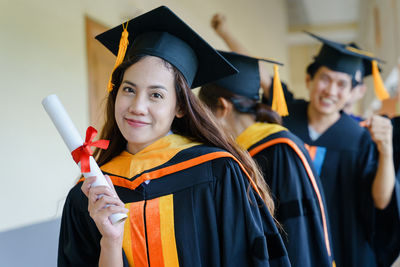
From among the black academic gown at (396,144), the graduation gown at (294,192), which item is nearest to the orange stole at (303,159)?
the graduation gown at (294,192)

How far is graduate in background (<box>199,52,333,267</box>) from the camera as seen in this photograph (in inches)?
80.8

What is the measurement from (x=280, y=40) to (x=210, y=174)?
36.7 feet

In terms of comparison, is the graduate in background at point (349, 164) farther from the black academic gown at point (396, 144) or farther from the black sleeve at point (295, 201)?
the black sleeve at point (295, 201)

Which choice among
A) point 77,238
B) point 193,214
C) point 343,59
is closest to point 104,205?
point 193,214

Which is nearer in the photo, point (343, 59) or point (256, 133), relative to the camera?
point (256, 133)

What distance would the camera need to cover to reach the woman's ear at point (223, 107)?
2277 mm

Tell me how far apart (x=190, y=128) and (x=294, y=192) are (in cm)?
65

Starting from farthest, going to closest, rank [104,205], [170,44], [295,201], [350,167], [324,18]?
[324,18] < [350,167] < [295,201] < [170,44] < [104,205]

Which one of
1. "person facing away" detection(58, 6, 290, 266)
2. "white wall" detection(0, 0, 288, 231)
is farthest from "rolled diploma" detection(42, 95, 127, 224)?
"white wall" detection(0, 0, 288, 231)

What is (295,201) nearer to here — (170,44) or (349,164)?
(349,164)

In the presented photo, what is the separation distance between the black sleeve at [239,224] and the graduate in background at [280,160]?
0.43 meters

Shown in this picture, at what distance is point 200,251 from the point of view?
1.52 meters

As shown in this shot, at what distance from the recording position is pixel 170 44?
161cm

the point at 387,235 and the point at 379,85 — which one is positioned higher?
the point at 379,85
